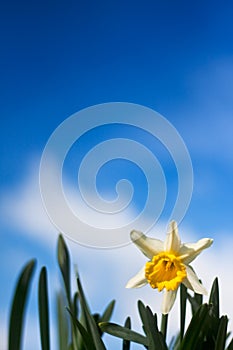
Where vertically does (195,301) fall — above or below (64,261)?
below

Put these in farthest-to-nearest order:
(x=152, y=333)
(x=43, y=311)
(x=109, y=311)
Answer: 1. (x=109, y=311)
2. (x=43, y=311)
3. (x=152, y=333)

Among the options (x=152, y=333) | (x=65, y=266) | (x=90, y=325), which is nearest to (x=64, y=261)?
(x=65, y=266)

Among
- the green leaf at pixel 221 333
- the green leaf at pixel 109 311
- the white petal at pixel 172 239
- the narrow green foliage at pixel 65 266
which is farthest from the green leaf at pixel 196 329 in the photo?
the green leaf at pixel 109 311

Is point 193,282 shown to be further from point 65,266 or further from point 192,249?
point 65,266

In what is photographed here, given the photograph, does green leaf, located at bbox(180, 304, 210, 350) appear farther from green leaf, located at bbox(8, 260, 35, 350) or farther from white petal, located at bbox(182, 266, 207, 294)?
green leaf, located at bbox(8, 260, 35, 350)

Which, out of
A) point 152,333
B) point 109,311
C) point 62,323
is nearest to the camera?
point 152,333

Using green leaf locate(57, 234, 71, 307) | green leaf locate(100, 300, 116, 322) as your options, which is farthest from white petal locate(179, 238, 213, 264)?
green leaf locate(100, 300, 116, 322)

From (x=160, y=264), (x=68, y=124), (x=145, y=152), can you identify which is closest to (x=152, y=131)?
(x=145, y=152)
